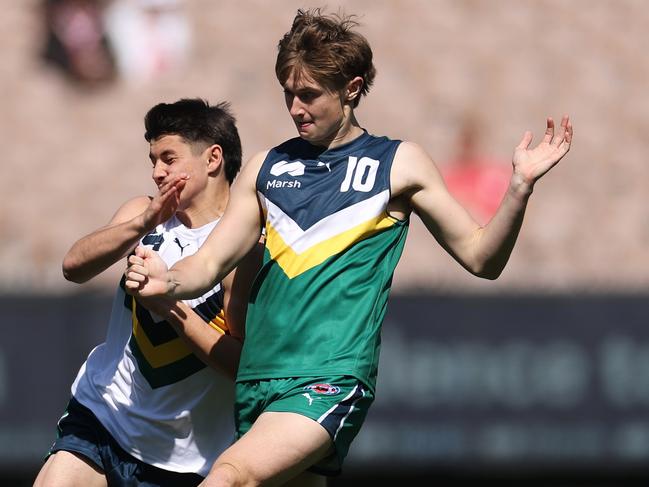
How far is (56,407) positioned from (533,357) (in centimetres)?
320

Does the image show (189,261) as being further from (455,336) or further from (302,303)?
(455,336)

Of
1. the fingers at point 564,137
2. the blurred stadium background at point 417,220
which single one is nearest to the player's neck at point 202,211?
the fingers at point 564,137

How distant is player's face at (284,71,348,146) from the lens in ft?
14.2

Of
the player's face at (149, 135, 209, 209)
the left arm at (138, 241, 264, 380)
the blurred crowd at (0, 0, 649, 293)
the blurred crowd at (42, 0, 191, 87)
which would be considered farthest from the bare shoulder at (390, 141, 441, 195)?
the blurred crowd at (42, 0, 191, 87)

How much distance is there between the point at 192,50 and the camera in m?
12.2

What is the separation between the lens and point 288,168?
4492 millimetres

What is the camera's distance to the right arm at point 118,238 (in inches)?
171

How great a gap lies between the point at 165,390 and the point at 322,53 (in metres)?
1.38

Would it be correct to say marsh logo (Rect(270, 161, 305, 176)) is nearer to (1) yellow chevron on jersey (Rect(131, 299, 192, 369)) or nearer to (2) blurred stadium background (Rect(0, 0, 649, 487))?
(1) yellow chevron on jersey (Rect(131, 299, 192, 369))

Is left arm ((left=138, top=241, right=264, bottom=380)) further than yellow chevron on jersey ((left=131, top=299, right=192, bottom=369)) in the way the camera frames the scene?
No

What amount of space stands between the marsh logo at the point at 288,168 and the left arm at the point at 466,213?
338 millimetres

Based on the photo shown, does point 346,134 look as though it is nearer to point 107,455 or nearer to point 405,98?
point 107,455

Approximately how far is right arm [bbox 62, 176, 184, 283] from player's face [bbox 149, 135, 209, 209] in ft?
0.48

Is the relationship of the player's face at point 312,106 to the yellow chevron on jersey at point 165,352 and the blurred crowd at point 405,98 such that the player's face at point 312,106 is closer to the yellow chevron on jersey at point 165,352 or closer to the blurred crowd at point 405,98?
the yellow chevron on jersey at point 165,352
